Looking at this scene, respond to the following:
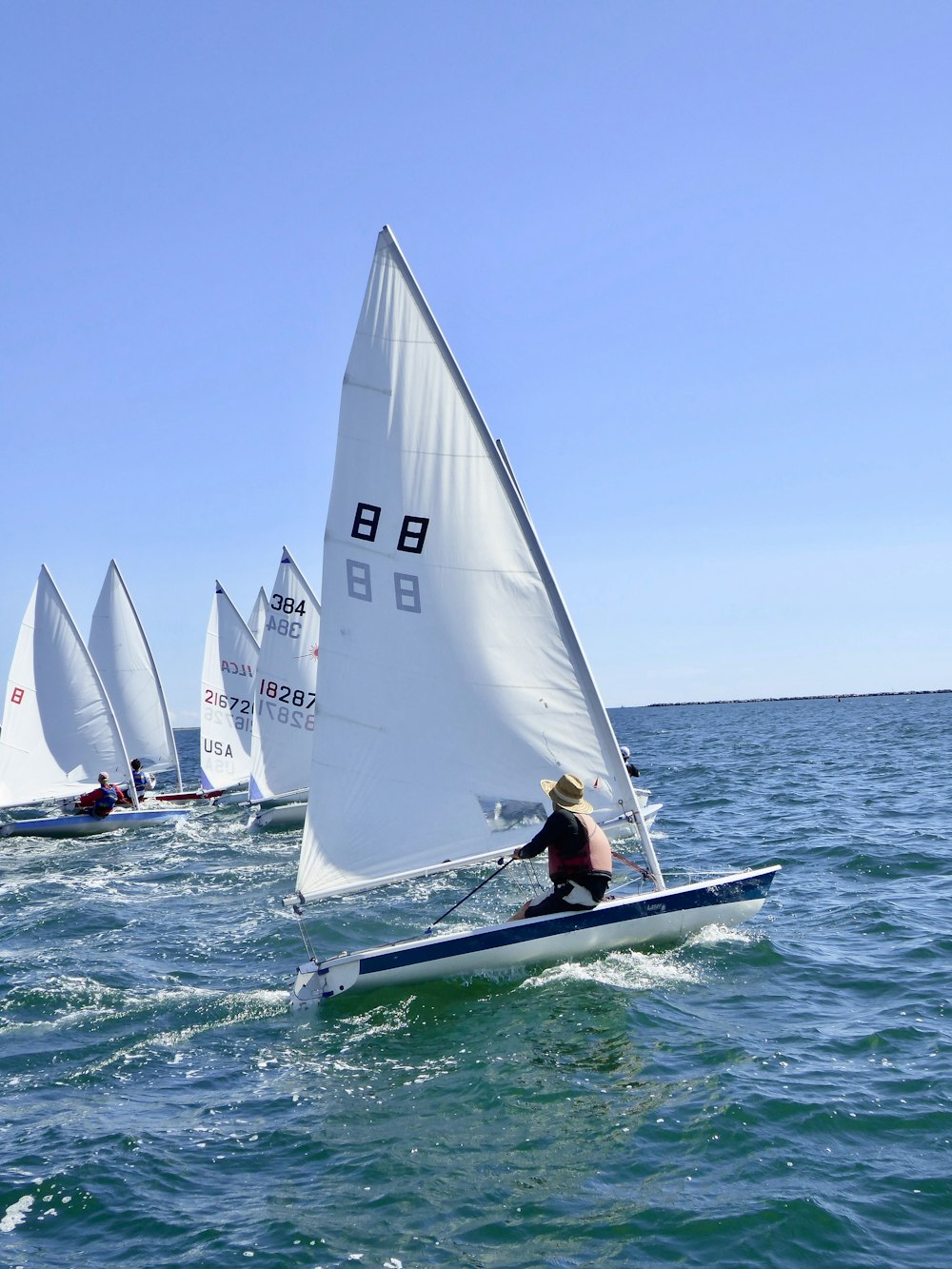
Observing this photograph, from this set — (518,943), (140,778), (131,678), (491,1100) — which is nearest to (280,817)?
(140,778)

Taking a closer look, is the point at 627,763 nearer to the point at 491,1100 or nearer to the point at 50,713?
the point at 50,713

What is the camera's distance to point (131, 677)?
32.9 metres

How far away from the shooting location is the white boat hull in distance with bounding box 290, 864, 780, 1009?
10539 millimetres

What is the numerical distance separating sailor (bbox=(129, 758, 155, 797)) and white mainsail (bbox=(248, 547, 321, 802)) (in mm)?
6329

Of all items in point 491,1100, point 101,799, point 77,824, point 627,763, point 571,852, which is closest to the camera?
point 491,1100

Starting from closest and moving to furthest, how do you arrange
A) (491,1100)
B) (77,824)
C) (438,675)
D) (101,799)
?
(491,1100), (438,675), (77,824), (101,799)

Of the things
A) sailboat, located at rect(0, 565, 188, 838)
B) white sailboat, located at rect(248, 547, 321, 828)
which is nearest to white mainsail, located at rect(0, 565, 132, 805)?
sailboat, located at rect(0, 565, 188, 838)

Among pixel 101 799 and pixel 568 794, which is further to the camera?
pixel 101 799

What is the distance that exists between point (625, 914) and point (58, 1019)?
5.88 metres

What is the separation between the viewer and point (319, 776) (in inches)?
438

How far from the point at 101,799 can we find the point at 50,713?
9.35ft

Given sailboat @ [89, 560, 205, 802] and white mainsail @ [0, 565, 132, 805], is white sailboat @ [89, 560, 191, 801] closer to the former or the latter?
sailboat @ [89, 560, 205, 802]

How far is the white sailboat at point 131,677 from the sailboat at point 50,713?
185 inches

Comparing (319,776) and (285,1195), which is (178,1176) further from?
(319,776)
